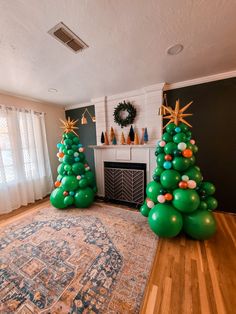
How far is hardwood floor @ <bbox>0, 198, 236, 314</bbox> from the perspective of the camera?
1105 mm

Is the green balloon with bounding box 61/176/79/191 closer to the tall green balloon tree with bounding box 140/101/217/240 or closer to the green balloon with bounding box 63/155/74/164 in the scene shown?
the green balloon with bounding box 63/155/74/164

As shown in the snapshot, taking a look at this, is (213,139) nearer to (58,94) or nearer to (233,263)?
(233,263)

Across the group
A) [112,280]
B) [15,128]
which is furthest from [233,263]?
[15,128]

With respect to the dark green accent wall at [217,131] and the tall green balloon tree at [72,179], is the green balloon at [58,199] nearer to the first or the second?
the tall green balloon tree at [72,179]

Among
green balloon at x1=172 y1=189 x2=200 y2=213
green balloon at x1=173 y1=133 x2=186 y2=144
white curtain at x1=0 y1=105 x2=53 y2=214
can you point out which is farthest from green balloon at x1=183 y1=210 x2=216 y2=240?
Answer: white curtain at x1=0 y1=105 x2=53 y2=214

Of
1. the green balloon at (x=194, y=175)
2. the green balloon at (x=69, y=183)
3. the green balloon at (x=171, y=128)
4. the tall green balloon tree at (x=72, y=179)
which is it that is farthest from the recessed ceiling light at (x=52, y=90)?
the green balloon at (x=194, y=175)

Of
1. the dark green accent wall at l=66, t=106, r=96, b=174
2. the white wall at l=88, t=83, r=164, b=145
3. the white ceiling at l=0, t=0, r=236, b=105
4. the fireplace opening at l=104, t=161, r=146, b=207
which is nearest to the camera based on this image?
the white ceiling at l=0, t=0, r=236, b=105

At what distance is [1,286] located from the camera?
51.3 inches

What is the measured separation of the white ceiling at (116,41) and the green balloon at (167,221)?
199 cm

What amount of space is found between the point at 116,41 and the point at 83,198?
2592mm

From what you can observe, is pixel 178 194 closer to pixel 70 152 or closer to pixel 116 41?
pixel 116 41

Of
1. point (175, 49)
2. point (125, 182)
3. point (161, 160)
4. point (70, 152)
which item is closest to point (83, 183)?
point (70, 152)

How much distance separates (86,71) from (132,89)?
3.63ft

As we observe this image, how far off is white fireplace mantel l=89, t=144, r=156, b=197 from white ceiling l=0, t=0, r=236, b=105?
130 centimetres
